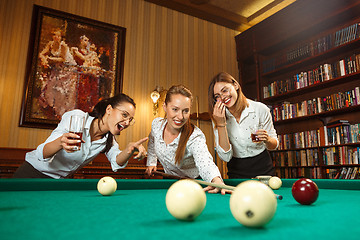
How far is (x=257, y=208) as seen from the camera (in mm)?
576

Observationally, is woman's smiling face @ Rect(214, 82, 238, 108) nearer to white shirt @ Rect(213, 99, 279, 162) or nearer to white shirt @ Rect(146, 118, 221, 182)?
white shirt @ Rect(213, 99, 279, 162)

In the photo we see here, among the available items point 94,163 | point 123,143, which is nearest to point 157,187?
point 94,163

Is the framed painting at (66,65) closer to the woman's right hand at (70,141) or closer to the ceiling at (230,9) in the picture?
the ceiling at (230,9)

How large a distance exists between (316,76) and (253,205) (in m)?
4.29

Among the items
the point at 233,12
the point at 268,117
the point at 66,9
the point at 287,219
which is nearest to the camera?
the point at 287,219

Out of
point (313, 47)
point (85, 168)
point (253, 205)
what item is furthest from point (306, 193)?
point (313, 47)

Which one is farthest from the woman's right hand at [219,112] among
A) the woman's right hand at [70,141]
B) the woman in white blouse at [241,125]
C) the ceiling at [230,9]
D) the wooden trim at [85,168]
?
the ceiling at [230,9]

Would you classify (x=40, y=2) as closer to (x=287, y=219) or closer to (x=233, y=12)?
(x=233, y=12)

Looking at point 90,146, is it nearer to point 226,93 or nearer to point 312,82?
point 226,93

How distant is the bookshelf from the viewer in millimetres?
3832

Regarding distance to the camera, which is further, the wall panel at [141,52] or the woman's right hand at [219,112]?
the wall panel at [141,52]

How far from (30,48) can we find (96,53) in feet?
3.08

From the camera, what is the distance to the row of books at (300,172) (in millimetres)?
4125

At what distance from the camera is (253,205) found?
0.58m
